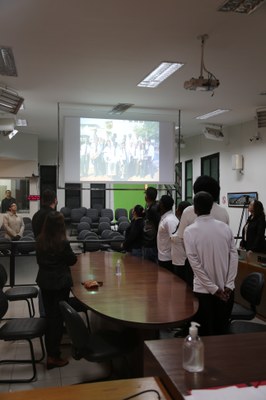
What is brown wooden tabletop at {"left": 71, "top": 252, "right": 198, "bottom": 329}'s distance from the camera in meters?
2.46

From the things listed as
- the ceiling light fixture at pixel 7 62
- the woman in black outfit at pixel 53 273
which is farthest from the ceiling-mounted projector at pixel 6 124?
the woman in black outfit at pixel 53 273

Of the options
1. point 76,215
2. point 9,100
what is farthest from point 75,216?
point 9,100

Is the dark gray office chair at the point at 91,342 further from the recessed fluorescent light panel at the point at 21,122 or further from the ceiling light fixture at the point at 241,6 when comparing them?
the recessed fluorescent light panel at the point at 21,122

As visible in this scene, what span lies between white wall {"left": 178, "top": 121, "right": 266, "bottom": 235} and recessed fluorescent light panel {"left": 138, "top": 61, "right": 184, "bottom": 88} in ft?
11.5

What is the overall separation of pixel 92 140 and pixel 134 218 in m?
2.61

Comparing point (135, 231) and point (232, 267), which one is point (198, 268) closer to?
point (232, 267)

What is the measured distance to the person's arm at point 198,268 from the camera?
9.32 ft

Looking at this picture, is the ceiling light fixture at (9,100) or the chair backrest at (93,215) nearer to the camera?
the ceiling light fixture at (9,100)

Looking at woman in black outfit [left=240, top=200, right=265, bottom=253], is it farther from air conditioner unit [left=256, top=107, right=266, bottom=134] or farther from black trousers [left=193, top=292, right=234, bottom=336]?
black trousers [left=193, top=292, right=234, bottom=336]

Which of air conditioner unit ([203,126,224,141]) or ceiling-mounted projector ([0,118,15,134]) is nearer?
ceiling-mounted projector ([0,118,15,134])

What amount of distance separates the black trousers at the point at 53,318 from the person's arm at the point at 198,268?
1.23 metres

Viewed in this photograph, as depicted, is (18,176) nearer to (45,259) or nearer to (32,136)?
(32,136)

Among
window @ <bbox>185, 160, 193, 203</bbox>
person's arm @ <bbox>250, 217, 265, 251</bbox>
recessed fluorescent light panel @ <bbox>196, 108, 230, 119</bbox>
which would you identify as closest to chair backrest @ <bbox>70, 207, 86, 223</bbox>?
window @ <bbox>185, 160, 193, 203</bbox>

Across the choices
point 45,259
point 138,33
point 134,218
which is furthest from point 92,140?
point 45,259
